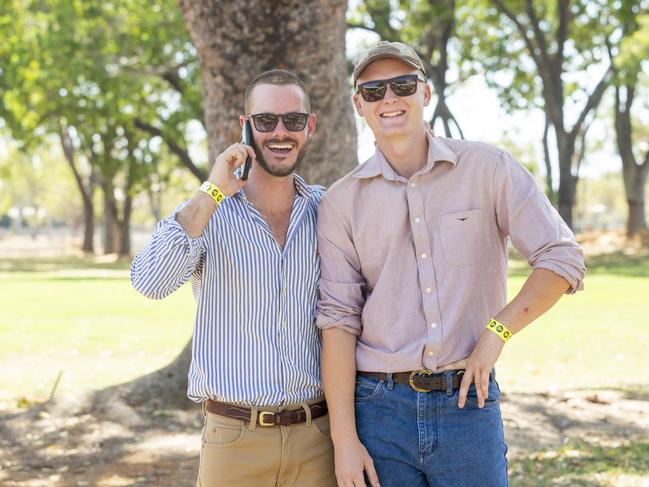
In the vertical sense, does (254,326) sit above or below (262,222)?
below

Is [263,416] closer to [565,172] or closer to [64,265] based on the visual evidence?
[565,172]

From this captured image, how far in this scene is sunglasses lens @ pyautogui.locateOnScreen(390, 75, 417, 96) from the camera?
333 cm

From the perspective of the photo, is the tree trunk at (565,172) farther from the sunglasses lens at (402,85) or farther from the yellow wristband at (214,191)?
the yellow wristband at (214,191)

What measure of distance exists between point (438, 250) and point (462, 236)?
10 cm

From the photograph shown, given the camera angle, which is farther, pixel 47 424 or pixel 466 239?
pixel 47 424

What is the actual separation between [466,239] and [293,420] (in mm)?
944

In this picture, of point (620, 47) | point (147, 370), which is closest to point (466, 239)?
point (147, 370)

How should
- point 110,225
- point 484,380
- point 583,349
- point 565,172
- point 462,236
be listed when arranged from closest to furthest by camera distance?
1. point 484,380
2. point 462,236
3. point 583,349
4. point 565,172
5. point 110,225

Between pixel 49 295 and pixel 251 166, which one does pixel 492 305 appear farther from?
pixel 49 295

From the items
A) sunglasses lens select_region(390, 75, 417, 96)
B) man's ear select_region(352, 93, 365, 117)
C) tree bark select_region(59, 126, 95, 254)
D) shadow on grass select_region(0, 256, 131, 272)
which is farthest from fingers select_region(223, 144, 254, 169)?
tree bark select_region(59, 126, 95, 254)

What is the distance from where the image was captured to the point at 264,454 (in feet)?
11.4

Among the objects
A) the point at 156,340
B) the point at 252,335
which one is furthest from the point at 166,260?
the point at 156,340

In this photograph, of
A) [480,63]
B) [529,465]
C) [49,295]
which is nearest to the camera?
[529,465]

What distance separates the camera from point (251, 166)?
356cm
